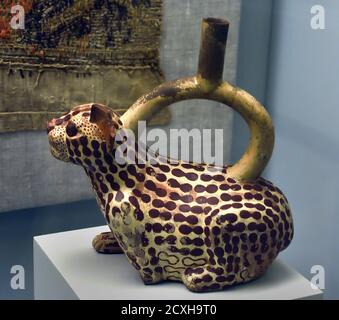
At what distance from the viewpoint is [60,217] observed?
4.91 ft

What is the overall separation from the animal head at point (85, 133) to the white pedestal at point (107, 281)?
8.3 inches

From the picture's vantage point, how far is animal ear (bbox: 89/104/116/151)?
3.26 feet

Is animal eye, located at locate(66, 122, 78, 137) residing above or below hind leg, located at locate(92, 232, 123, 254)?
above

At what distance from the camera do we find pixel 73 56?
1.36 meters

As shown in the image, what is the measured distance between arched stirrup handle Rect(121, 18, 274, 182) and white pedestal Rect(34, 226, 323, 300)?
0.19 meters

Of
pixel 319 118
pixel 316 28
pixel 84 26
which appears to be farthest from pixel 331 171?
pixel 84 26

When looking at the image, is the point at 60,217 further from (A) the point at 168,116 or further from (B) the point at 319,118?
(B) the point at 319,118
